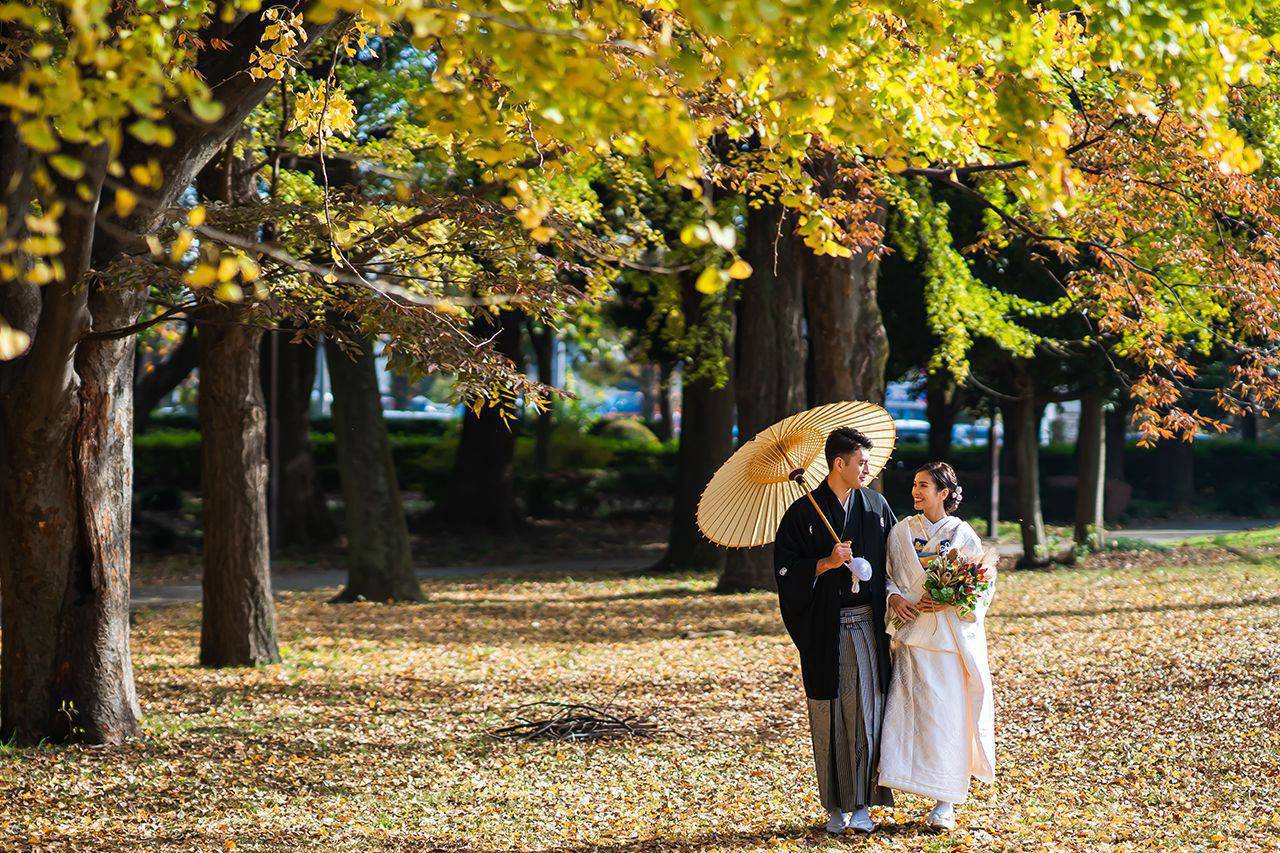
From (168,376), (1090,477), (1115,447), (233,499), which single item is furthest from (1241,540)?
(168,376)

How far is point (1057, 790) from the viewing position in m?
6.81

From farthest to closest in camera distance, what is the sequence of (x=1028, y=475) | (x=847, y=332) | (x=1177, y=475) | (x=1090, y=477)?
(x=1177, y=475)
(x=1090, y=477)
(x=1028, y=475)
(x=847, y=332)

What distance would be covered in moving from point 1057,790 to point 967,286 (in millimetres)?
9096

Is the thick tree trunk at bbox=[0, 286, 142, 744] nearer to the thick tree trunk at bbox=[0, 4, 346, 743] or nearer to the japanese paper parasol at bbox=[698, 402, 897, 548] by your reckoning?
the thick tree trunk at bbox=[0, 4, 346, 743]

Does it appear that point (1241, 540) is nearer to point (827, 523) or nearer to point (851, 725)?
point (851, 725)

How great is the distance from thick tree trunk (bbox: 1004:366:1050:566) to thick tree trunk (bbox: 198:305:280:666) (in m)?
10.7

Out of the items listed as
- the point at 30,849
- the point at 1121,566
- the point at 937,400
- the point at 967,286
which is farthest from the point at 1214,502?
the point at 30,849

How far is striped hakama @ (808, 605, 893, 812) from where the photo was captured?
5.89 meters

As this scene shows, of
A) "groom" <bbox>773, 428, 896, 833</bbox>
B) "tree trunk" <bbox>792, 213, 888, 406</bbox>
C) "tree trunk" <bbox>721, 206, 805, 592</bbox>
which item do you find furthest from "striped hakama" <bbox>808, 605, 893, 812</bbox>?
"tree trunk" <bbox>721, 206, 805, 592</bbox>

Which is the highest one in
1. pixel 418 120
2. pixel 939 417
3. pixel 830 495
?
pixel 418 120

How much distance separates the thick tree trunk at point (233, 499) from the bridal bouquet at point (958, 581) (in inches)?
259

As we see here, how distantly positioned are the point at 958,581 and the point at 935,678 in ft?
1.48

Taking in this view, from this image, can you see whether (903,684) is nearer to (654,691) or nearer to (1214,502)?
(654,691)

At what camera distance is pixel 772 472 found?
668 cm
